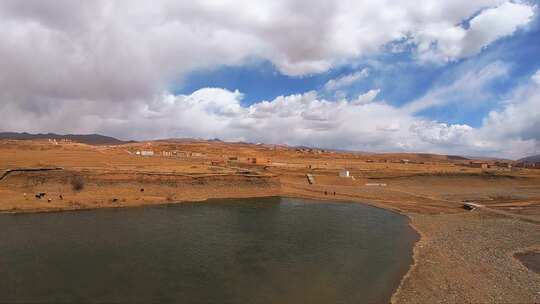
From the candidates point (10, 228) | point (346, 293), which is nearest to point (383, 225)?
point (346, 293)

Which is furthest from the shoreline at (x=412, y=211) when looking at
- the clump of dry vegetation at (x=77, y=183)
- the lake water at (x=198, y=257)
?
the lake water at (x=198, y=257)

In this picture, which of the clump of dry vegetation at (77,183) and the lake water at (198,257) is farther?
the clump of dry vegetation at (77,183)

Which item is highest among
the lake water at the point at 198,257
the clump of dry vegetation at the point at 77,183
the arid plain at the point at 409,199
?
the clump of dry vegetation at the point at 77,183

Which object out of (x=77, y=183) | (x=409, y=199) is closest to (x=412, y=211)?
(x=409, y=199)

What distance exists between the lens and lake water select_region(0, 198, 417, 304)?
21188mm

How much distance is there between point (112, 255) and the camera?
27.2 meters

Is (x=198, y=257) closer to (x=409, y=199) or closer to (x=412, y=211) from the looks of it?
(x=412, y=211)

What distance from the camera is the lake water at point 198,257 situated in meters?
21.2

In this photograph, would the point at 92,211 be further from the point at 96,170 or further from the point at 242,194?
the point at 242,194

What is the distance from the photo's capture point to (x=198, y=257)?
27453 mm

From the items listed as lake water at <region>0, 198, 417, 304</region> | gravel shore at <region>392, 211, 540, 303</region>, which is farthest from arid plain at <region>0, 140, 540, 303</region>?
lake water at <region>0, 198, 417, 304</region>

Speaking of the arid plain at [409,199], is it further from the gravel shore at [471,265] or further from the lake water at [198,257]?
the lake water at [198,257]

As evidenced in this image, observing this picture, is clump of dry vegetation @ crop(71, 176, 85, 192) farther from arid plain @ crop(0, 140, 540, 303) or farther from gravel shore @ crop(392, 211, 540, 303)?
gravel shore @ crop(392, 211, 540, 303)

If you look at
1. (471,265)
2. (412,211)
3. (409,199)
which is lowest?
(412,211)
